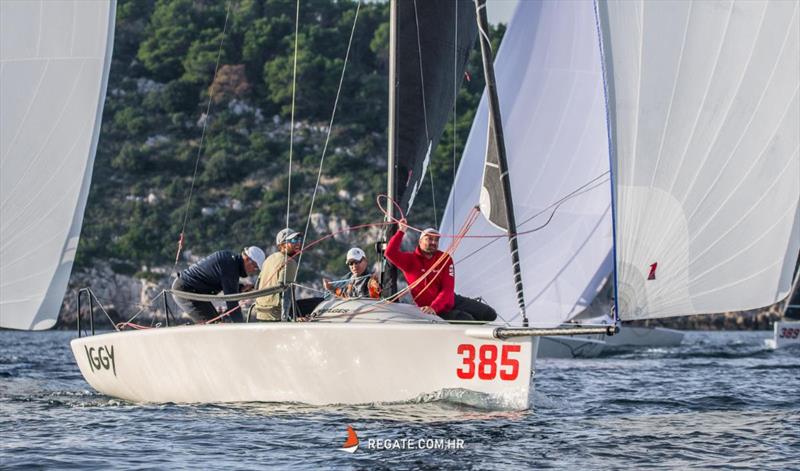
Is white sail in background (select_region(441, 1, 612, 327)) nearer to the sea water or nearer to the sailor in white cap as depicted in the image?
the sea water

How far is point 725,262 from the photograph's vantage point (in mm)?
9789

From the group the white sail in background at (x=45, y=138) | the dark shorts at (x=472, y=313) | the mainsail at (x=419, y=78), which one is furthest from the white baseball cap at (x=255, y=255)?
the white sail in background at (x=45, y=138)

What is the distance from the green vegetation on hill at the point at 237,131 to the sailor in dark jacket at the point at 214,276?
123 ft

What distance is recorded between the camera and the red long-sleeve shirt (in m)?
10.1

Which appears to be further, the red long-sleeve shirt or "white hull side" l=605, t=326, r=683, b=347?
"white hull side" l=605, t=326, r=683, b=347

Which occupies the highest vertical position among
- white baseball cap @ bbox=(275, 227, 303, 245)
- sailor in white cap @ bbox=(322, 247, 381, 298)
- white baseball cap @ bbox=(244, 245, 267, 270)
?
white baseball cap @ bbox=(275, 227, 303, 245)

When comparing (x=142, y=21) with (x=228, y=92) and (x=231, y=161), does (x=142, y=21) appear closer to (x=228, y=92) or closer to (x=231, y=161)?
(x=228, y=92)

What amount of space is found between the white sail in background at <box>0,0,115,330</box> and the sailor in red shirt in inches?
145

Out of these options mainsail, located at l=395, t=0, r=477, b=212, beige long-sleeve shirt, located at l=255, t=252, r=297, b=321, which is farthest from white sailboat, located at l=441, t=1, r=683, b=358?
beige long-sleeve shirt, located at l=255, t=252, r=297, b=321

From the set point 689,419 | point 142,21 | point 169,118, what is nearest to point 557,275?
point 689,419

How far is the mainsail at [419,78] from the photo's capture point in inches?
463

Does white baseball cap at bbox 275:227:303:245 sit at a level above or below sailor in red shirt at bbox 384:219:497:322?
above

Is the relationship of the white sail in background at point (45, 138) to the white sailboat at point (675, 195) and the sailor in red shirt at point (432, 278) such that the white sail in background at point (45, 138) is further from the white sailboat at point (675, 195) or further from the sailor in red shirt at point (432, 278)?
the sailor in red shirt at point (432, 278)

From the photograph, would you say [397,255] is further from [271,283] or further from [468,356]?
[271,283]
